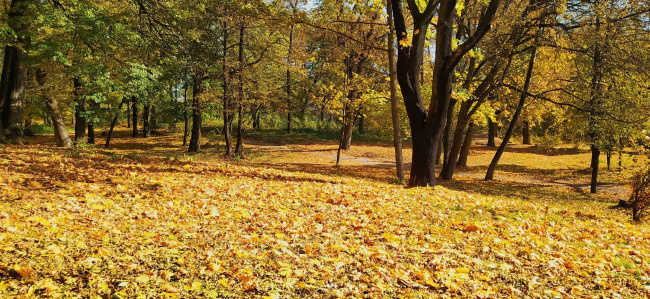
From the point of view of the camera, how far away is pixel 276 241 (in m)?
4.13

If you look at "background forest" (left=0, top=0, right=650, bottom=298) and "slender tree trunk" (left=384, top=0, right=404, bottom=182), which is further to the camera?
"slender tree trunk" (left=384, top=0, right=404, bottom=182)

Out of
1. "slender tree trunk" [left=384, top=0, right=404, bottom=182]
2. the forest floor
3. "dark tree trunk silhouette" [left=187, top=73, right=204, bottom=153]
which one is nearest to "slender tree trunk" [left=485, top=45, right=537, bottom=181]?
"slender tree trunk" [left=384, top=0, right=404, bottom=182]

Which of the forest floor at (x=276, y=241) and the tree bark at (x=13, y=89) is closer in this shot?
the forest floor at (x=276, y=241)

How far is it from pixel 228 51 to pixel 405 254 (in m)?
16.7

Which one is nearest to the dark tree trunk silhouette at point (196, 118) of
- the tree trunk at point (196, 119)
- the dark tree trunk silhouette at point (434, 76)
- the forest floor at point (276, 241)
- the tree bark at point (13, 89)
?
the tree trunk at point (196, 119)

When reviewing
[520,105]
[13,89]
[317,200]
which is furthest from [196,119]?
[317,200]

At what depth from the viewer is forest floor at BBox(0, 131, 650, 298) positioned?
309 cm

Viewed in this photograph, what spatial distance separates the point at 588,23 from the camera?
39.2 ft

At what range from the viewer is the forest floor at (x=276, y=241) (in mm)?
3090

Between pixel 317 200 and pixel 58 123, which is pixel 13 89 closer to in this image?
pixel 58 123

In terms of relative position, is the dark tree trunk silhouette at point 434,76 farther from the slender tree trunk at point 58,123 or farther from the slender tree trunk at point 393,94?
the slender tree trunk at point 58,123

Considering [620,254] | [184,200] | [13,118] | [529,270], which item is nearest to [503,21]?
[620,254]

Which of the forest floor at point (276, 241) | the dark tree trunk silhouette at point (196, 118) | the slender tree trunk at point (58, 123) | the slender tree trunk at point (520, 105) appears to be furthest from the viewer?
the dark tree trunk silhouette at point (196, 118)

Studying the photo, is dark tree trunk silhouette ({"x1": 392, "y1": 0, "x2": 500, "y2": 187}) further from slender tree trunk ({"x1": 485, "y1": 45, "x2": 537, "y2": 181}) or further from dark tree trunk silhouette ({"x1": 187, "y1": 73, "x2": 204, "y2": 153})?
dark tree trunk silhouette ({"x1": 187, "y1": 73, "x2": 204, "y2": 153})
